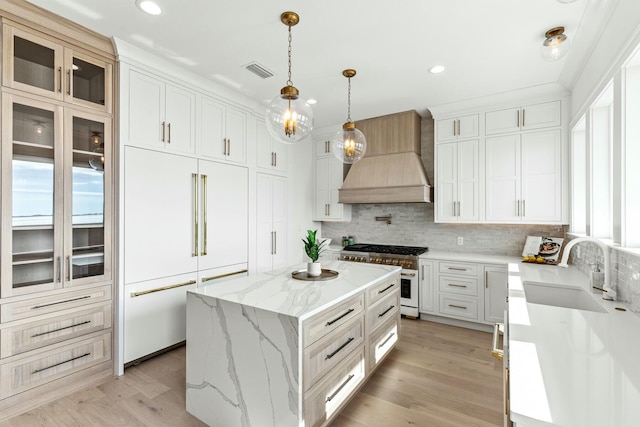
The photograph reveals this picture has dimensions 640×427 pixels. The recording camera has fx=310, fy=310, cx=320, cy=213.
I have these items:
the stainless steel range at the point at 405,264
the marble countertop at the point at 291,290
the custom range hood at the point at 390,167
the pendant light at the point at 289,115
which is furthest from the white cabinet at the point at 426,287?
the pendant light at the point at 289,115

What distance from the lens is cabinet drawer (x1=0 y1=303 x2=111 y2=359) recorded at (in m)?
2.18

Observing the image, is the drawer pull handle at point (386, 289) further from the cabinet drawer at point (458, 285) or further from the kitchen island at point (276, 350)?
the cabinet drawer at point (458, 285)

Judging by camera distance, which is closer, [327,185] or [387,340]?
[387,340]

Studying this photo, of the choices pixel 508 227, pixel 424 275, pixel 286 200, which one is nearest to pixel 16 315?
pixel 286 200

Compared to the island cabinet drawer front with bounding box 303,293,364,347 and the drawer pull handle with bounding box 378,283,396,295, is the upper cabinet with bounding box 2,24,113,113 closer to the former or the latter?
the island cabinet drawer front with bounding box 303,293,364,347

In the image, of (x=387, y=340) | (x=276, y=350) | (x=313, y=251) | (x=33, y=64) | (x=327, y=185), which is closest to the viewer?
(x=276, y=350)

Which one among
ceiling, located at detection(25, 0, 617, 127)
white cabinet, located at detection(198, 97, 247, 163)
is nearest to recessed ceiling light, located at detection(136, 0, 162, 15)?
ceiling, located at detection(25, 0, 617, 127)

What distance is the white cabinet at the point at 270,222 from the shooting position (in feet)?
13.7

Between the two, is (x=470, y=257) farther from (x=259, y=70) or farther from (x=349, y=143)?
(x=259, y=70)

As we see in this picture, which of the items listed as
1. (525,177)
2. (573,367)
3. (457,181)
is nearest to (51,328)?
(573,367)

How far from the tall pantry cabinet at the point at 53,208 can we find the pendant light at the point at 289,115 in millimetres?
1591

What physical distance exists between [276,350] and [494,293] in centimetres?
299

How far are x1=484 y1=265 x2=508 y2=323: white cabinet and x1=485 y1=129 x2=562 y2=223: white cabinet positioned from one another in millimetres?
642

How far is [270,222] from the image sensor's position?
4.36 m
